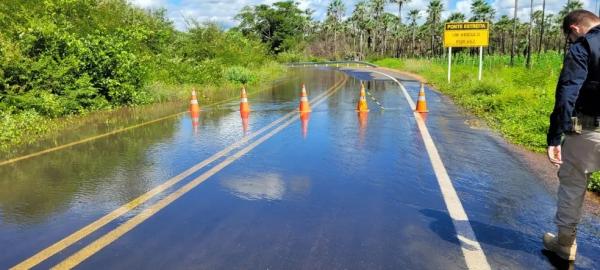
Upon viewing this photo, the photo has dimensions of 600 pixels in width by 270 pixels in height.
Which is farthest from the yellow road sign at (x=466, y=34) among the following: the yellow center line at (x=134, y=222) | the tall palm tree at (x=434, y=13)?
the tall palm tree at (x=434, y=13)

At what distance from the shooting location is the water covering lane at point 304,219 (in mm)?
4234

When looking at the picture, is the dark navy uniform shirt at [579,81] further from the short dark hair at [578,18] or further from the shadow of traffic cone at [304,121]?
the shadow of traffic cone at [304,121]

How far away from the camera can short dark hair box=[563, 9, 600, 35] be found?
397 centimetres

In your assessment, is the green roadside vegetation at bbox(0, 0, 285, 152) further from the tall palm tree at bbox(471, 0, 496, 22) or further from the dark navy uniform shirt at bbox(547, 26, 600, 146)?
the tall palm tree at bbox(471, 0, 496, 22)

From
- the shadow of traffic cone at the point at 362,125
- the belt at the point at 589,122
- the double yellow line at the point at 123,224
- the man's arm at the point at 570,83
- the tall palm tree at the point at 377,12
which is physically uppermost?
the tall palm tree at the point at 377,12

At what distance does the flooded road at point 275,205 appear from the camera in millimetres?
4316

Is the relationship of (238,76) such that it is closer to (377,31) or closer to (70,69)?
(70,69)

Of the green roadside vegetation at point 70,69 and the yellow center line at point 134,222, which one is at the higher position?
the green roadside vegetation at point 70,69

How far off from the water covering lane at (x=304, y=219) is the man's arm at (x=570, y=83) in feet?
4.38

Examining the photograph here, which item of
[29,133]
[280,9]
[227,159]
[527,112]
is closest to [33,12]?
[29,133]

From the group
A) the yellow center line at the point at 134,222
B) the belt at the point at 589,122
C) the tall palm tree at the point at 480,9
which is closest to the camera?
the belt at the point at 589,122

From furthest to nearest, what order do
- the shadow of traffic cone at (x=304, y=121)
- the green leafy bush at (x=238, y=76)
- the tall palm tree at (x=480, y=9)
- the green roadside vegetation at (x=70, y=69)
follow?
the tall palm tree at (x=480, y=9), the green leafy bush at (x=238, y=76), the green roadside vegetation at (x=70, y=69), the shadow of traffic cone at (x=304, y=121)

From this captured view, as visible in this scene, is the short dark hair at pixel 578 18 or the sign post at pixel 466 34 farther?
the sign post at pixel 466 34

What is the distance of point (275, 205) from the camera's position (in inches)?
225
